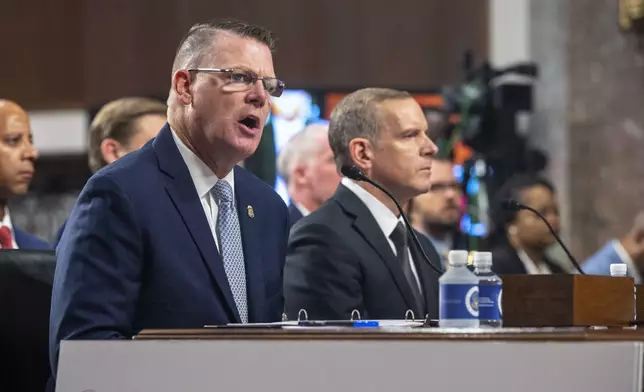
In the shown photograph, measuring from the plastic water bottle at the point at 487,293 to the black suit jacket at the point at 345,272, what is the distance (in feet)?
3.51

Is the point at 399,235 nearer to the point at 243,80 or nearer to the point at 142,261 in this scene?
the point at 243,80

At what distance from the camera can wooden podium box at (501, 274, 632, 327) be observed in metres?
2.15

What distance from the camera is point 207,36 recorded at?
9.57ft

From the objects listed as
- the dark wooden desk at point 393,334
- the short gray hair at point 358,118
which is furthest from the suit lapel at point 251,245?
the short gray hair at point 358,118

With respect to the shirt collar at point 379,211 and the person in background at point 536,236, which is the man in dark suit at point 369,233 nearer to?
the shirt collar at point 379,211

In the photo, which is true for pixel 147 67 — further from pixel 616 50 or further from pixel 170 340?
pixel 170 340

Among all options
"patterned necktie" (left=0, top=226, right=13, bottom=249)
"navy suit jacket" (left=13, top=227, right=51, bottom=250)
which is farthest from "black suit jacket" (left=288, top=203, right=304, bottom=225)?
"patterned necktie" (left=0, top=226, right=13, bottom=249)

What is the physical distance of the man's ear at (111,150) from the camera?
168 inches

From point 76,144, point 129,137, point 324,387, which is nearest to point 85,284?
point 324,387

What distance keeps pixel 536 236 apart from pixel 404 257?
233 centimetres

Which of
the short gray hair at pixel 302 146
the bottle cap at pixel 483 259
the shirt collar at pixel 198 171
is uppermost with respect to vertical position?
the short gray hair at pixel 302 146

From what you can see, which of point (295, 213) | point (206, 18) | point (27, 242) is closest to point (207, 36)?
point (27, 242)

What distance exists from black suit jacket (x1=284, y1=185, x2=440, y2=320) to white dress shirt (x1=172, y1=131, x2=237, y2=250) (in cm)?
71

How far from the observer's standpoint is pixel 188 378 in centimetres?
200
